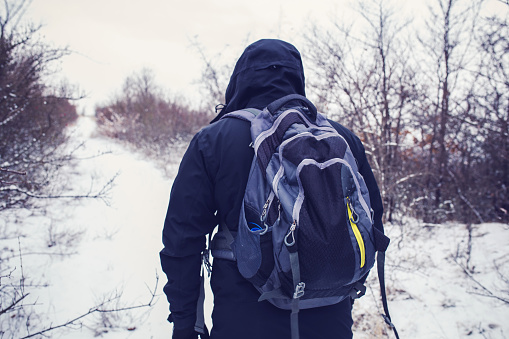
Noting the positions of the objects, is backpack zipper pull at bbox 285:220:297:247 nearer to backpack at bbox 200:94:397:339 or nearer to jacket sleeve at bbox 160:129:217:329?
backpack at bbox 200:94:397:339

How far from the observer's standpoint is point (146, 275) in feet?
10.7

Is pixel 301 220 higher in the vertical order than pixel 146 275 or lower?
higher

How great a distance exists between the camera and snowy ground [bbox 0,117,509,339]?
2.52 metres

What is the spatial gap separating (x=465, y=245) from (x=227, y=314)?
177 inches

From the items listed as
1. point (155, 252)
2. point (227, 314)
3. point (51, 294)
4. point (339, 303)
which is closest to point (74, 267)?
point (51, 294)

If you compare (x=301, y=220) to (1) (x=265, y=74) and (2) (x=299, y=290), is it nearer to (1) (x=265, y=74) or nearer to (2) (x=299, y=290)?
(2) (x=299, y=290)

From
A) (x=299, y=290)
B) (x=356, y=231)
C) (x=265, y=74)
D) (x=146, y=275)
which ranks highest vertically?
(x=265, y=74)

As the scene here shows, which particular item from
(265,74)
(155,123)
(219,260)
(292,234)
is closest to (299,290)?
(292,234)

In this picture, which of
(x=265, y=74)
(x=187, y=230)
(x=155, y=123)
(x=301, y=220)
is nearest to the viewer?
(x=301, y=220)

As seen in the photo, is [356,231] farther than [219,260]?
No

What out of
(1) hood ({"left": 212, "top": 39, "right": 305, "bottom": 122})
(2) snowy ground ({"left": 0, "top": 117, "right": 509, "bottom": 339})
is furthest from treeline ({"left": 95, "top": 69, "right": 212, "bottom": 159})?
(1) hood ({"left": 212, "top": 39, "right": 305, "bottom": 122})

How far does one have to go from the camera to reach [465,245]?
13.5 feet

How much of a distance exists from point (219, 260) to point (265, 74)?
2.68 ft

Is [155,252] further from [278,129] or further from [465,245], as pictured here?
[465,245]
